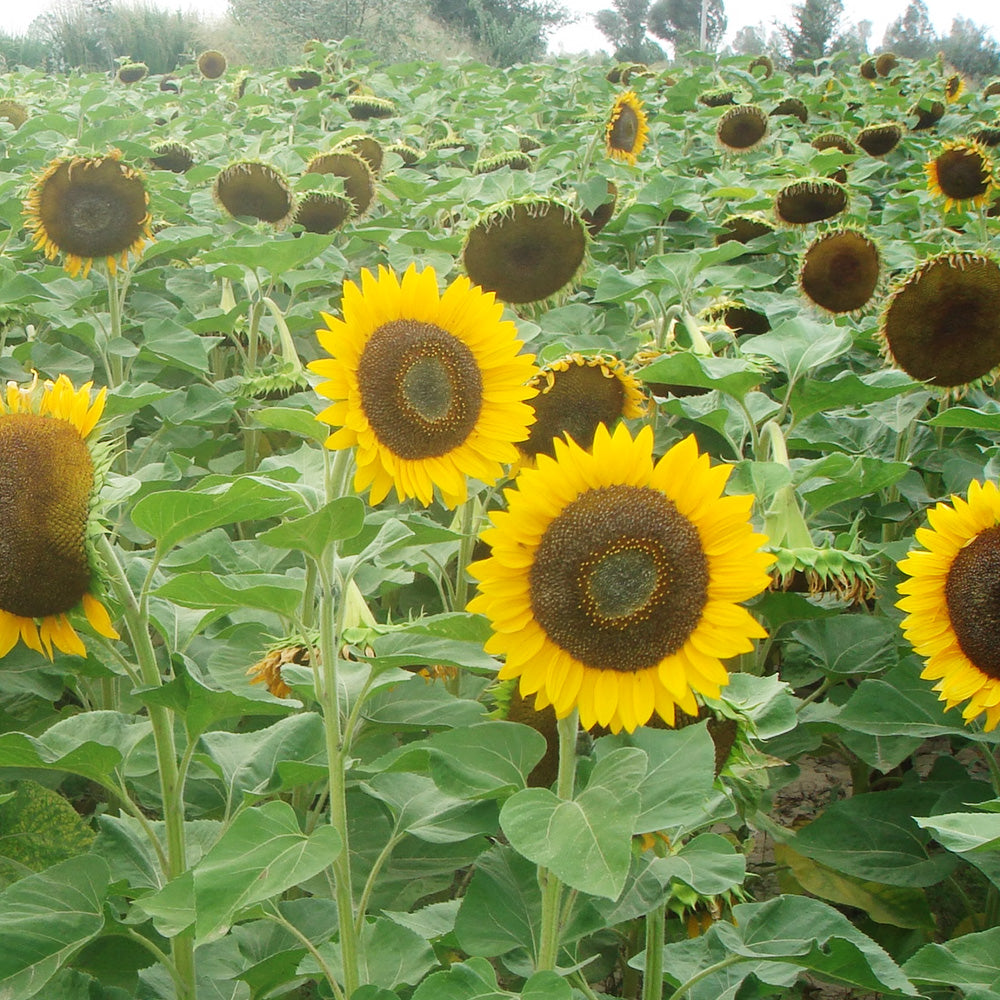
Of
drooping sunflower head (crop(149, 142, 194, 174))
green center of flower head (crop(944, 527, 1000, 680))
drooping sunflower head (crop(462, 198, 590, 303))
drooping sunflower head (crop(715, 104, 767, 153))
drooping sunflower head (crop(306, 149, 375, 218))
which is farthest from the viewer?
drooping sunflower head (crop(715, 104, 767, 153))

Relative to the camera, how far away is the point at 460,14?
25.2 meters

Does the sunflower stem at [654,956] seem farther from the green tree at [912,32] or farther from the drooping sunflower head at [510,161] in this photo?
the green tree at [912,32]

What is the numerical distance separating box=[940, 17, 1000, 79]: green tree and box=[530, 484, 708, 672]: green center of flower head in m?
26.8

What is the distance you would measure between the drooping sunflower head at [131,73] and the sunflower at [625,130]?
8.55m

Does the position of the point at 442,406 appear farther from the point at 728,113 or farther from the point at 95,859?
the point at 728,113

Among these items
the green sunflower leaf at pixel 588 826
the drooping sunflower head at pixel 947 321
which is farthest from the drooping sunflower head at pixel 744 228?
the green sunflower leaf at pixel 588 826

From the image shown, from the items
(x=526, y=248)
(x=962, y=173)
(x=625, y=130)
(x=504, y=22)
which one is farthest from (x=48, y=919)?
(x=504, y=22)

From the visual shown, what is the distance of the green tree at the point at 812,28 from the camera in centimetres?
2780

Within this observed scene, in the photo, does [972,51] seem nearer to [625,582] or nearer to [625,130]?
[625,130]

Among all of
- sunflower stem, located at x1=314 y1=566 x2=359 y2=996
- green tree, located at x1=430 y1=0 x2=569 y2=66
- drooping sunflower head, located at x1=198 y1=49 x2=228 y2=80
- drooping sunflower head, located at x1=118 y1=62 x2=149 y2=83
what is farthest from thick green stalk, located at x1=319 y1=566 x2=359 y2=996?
green tree, located at x1=430 y1=0 x2=569 y2=66

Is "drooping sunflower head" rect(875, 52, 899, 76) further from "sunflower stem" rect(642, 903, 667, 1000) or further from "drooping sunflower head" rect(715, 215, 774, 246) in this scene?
"sunflower stem" rect(642, 903, 667, 1000)

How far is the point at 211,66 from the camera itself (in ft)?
37.8

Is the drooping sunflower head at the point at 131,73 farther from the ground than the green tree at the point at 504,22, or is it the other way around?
the green tree at the point at 504,22

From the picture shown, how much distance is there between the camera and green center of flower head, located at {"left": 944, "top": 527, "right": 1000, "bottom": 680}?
157 cm
